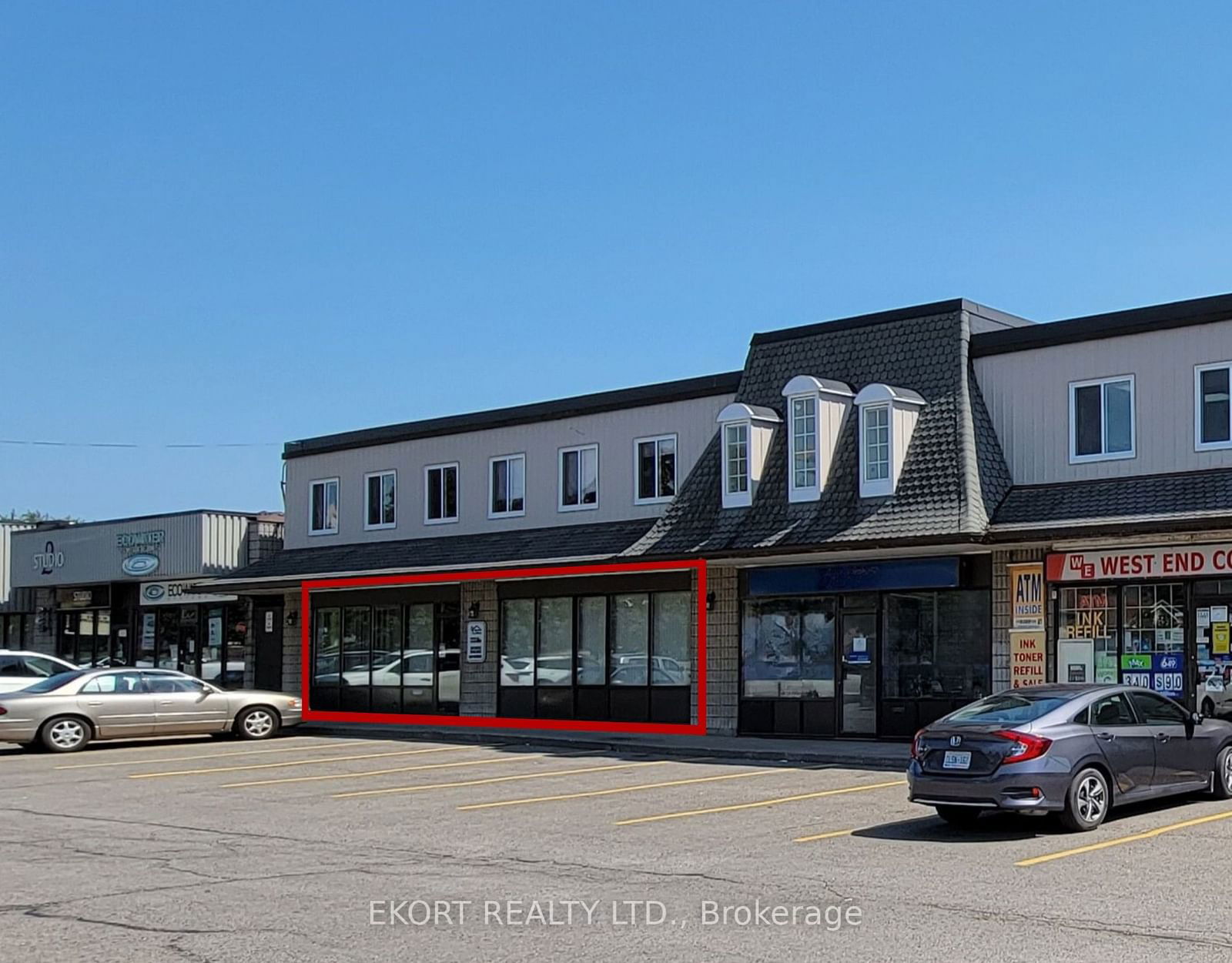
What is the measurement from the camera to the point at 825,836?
46.0 ft

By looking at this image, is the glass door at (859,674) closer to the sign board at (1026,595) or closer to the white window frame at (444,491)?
the sign board at (1026,595)

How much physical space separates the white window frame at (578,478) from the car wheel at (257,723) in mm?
6678

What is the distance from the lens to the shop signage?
37969 mm

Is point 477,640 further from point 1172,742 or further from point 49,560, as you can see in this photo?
point 1172,742

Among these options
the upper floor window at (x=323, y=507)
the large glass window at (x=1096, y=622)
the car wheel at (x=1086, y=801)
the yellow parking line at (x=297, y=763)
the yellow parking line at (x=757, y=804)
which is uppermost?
the upper floor window at (x=323, y=507)

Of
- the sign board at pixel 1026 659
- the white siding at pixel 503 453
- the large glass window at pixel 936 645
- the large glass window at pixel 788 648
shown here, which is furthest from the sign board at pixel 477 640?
the sign board at pixel 1026 659

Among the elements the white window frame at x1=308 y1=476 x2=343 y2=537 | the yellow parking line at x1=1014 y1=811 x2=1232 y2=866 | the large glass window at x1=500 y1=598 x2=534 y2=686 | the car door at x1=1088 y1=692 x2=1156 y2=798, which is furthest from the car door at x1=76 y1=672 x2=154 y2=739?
the yellow parking line at x1=1014 y1=811 x2=1232 y2=866

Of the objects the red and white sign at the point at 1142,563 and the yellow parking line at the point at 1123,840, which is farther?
the red and white sign at the point at 1142,563

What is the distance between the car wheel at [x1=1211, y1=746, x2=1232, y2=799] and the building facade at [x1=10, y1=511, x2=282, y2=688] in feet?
80.0

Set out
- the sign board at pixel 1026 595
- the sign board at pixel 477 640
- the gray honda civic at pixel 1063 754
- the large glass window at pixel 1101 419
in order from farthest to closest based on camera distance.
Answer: the sign board at pixel 477 640, the large glass window at pixel 1101 419, the sign board at pixel 1026 595, the gray honda civic at pixel 1063 754

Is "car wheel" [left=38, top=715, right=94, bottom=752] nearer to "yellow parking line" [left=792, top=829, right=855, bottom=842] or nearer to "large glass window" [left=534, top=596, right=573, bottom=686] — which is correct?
"large glass window" [left=534, top=596, right=573, bottom=686]

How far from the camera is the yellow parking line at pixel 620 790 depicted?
55.6ft

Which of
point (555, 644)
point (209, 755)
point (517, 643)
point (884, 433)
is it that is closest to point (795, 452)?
point (884, 433)

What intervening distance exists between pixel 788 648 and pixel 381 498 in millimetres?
11869
